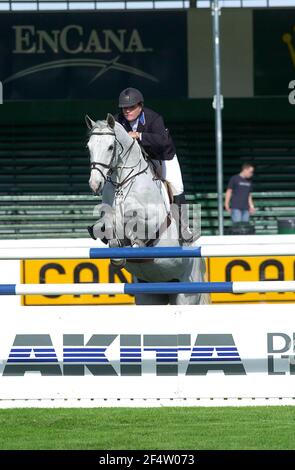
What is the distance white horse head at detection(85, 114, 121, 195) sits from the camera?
9344 millimetres

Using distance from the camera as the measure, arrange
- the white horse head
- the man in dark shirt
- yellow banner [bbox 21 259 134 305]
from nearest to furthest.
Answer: the white horse head < yellow banner [bbox 21 259 134 305] < the man in dark shirt

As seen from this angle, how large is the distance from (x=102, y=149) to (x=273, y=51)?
13.2 m

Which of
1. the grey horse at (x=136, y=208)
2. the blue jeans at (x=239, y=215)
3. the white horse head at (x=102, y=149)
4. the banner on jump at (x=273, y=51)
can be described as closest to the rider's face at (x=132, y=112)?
the grey horse at (x=136, y=208)

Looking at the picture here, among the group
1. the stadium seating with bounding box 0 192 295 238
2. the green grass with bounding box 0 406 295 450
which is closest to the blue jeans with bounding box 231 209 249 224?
the stadium seating with bounding box 0 192 295 238

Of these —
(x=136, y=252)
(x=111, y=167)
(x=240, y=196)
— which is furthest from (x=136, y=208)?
(x=240, y=196)

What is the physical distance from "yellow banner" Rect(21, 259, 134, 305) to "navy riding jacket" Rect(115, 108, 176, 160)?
1778 millimetres

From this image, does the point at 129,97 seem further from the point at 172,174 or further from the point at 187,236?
the point at 187,236

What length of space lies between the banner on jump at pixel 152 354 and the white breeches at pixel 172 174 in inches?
98.8

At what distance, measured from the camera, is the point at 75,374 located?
7.96 meters

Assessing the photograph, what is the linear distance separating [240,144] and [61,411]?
55.0 feet

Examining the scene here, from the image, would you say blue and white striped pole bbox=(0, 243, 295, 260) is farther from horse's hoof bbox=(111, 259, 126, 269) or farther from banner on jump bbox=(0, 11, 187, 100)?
banner on jump bbox=(0, 11, 187, 100)

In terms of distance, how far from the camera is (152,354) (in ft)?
26.1

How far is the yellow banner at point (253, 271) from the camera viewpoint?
38.7 ft

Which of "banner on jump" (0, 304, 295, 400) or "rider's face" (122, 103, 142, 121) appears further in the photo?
"rider's face" (122, 103, 142, 121)
